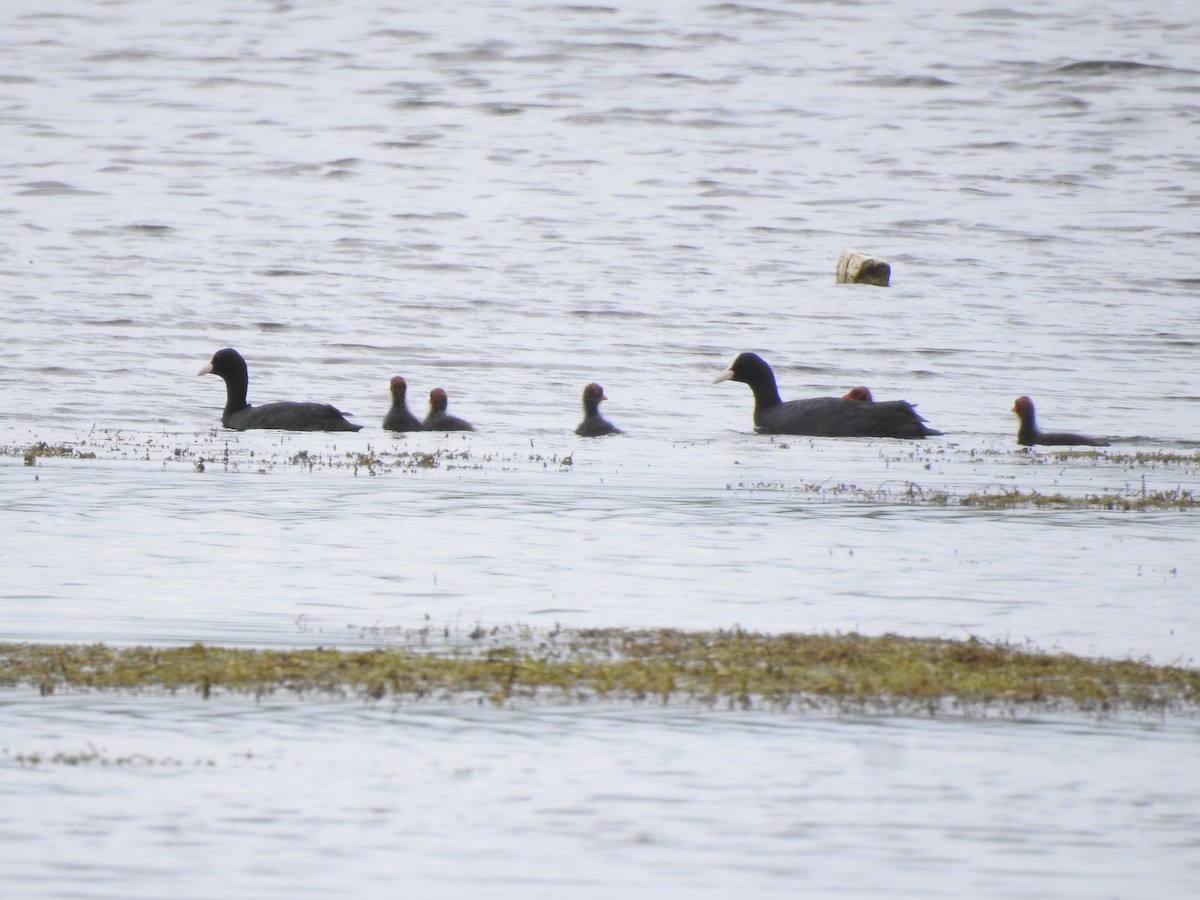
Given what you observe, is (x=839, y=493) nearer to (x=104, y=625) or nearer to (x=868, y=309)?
(x=104, y=625)

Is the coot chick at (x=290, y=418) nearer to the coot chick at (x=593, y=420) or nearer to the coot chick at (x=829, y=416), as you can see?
the coot chick at (x=593, y=420)

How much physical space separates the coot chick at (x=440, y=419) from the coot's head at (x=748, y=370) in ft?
13.4

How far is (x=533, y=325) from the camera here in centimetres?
4178

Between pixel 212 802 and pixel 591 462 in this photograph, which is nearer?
pixel 212 802

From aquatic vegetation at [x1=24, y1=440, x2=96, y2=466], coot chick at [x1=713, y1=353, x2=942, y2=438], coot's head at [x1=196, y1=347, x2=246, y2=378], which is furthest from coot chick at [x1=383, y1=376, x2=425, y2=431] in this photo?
aquatic vegetation at [x1=24, y1=440, x2=96, y2=466]

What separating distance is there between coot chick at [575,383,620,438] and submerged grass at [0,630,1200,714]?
45.0 ft

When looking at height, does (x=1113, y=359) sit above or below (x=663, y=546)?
above

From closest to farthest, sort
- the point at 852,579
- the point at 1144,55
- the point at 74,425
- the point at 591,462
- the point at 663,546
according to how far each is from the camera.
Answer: the point at 852,579
the point at 663,546
the point at 591,462
the point at 74,425
the point at 1144,55

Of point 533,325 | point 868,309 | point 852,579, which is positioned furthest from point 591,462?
point 868,309

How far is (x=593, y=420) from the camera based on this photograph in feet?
82.2

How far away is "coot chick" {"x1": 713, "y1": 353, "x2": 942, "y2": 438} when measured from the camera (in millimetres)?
25281

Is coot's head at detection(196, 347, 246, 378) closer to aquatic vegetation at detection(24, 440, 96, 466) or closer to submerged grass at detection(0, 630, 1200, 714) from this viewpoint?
aquatic vegetation at detection(24, 440, 96, 466)

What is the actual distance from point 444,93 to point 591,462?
6970 cm

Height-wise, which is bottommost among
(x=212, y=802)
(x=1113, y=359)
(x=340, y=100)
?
(x=212, y=802)
